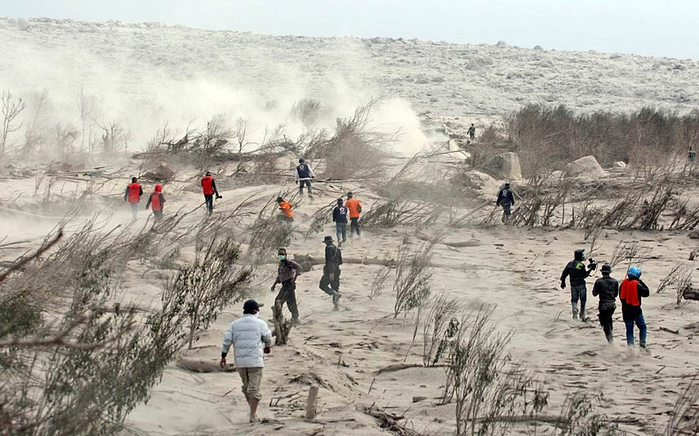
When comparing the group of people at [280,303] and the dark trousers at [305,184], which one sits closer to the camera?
the group of people at [280,303]

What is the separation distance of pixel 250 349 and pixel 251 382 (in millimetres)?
282

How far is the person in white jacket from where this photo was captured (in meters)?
7.27

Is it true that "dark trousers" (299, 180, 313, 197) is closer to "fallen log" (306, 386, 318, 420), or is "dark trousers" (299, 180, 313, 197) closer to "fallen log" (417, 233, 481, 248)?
"fallen log" (417, 233, 481, 248)

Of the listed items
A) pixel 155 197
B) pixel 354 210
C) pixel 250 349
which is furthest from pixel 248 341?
pixel 354 210

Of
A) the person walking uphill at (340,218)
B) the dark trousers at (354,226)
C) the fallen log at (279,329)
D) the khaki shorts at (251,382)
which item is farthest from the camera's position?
the dark trousers at (354,226)

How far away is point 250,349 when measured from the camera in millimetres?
7402

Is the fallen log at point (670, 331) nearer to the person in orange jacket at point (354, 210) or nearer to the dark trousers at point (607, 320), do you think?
the dark trousers at point (607, 320)

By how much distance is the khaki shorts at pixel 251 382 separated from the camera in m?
7.26

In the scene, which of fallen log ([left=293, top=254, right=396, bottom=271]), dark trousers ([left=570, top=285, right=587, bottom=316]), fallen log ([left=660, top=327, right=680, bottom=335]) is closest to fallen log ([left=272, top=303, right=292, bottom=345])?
dark trousers ([left=570, top=285, right=587, bottom=316])

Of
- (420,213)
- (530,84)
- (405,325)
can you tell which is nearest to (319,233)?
(420,213)

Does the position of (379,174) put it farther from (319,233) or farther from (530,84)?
(530,84)

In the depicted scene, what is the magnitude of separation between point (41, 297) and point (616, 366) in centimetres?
585

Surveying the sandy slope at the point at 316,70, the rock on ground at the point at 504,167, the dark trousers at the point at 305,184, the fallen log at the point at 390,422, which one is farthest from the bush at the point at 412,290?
the sandy slope at the point at 316,70

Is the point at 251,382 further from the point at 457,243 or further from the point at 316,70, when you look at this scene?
the point at 316,70
